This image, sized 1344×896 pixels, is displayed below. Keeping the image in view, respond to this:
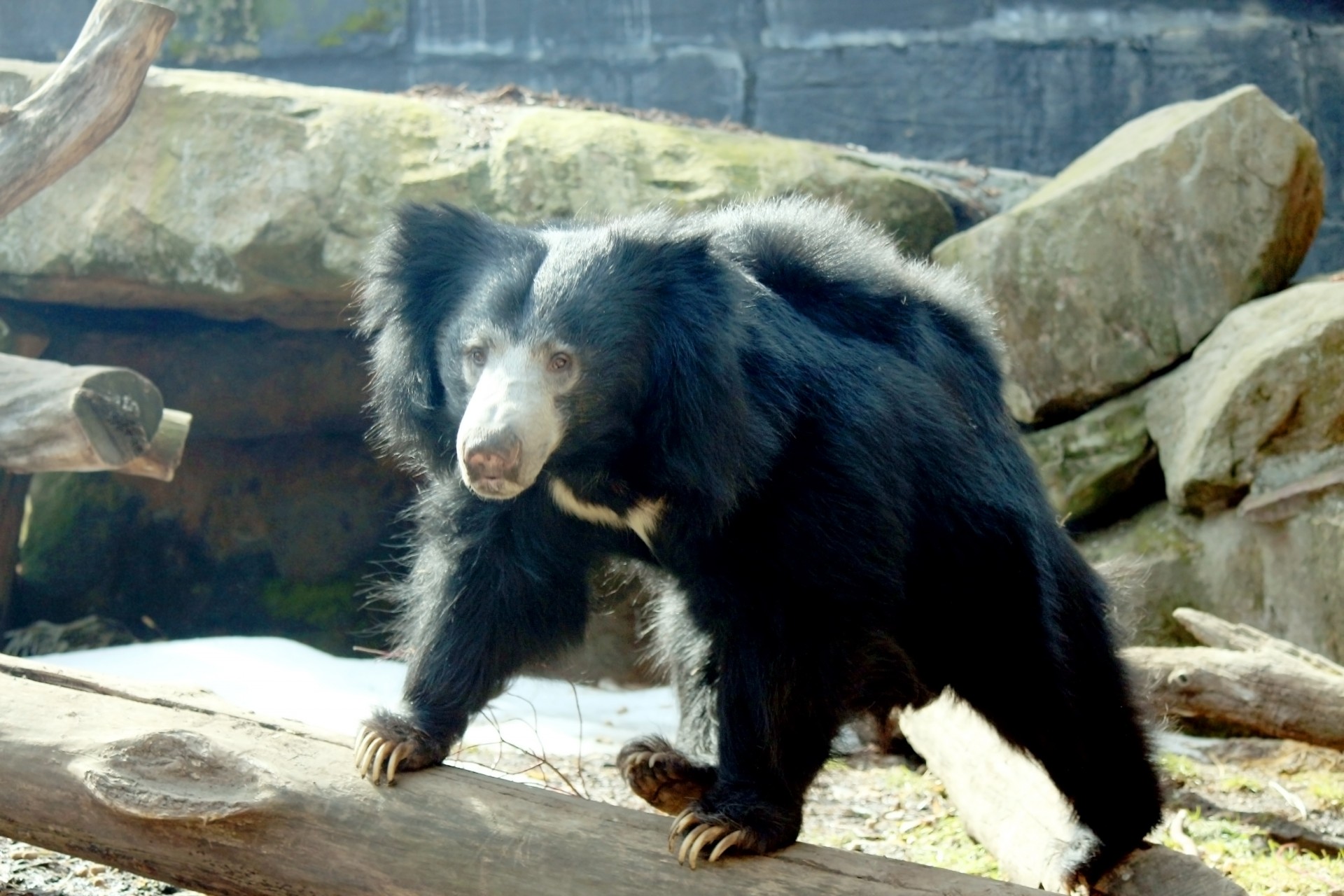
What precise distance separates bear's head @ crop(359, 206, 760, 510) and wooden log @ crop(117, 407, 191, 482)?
177 cm

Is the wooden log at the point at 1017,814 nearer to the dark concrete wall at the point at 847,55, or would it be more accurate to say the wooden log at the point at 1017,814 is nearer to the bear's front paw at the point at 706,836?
the bear's front paw at the point at 706,836

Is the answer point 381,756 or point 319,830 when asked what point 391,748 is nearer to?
point 381,756

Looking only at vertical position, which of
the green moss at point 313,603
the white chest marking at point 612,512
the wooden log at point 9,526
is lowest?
the green moss at point 313,603

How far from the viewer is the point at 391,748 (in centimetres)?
263

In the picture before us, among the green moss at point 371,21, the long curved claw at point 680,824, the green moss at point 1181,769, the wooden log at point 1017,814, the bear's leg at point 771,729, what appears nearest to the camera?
the long curved claw at point 680,824

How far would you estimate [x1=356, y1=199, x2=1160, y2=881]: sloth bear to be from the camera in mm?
2752

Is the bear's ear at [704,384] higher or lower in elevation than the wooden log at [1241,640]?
higher

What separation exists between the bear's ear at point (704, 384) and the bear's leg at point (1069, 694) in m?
0.82

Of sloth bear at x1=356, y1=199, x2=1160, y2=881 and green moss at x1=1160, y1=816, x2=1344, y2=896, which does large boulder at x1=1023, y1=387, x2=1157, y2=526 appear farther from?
sloth bear at x1=356, y1=199, x2=1160, y2=881

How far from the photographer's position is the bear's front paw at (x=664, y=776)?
3.19 meters

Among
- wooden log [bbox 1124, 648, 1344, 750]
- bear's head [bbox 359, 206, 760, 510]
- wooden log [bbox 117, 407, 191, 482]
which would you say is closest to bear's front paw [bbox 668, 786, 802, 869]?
bear's head [bbox 359, 206, 760, 510]

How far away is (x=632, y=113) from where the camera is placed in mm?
7164

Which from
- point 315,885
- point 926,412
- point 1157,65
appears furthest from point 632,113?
point 315,885

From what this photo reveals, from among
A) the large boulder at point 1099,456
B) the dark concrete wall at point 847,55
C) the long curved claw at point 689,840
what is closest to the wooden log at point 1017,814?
the long curved claw at point 689,840
